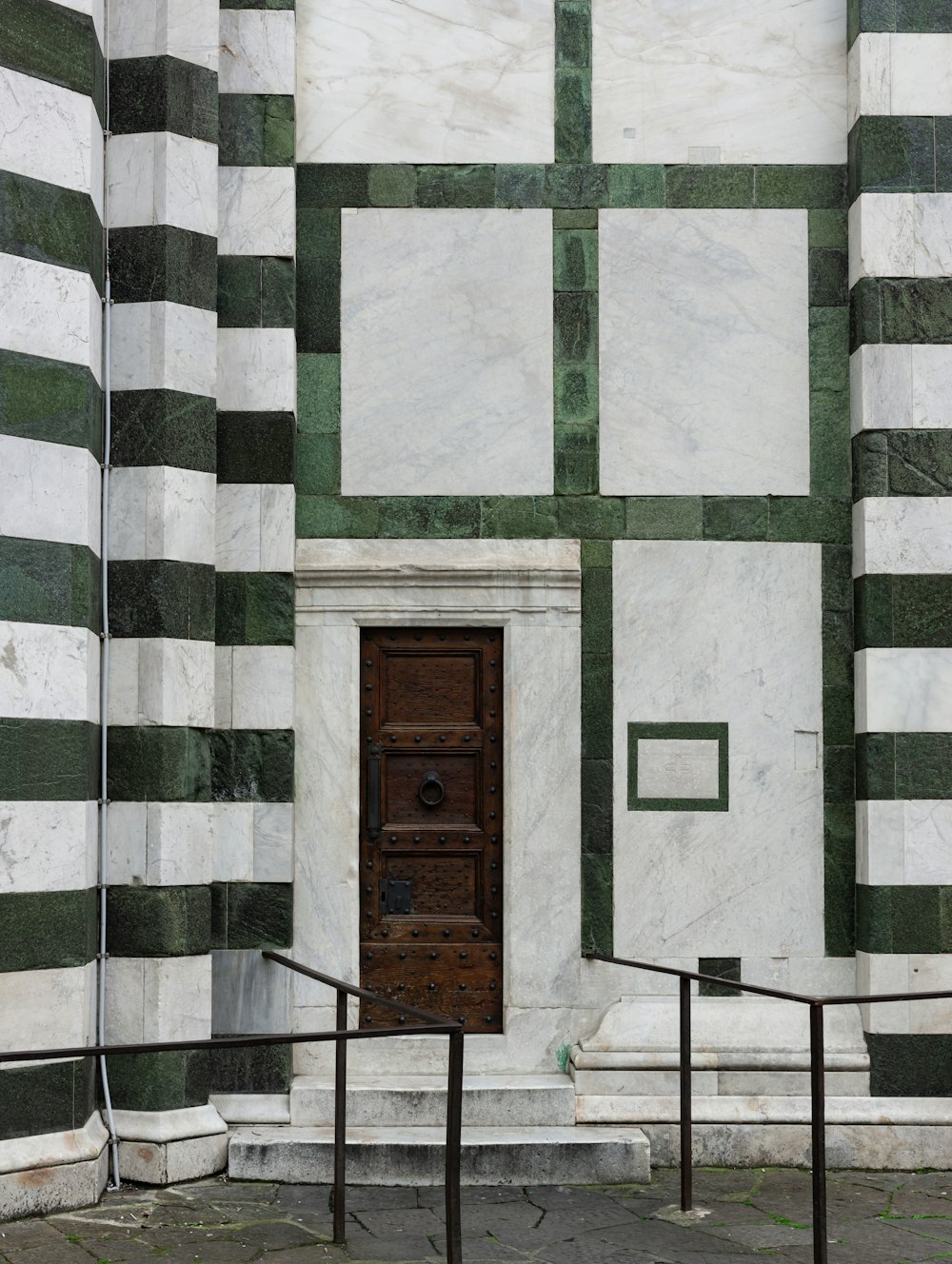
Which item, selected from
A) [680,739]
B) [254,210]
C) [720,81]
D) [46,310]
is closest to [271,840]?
[680,739]

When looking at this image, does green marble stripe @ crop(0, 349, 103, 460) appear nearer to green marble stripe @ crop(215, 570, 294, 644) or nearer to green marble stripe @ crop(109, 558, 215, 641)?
green marble stripe @ crop(109, 558, 215, 641)

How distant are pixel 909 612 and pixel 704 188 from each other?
2.14 metres

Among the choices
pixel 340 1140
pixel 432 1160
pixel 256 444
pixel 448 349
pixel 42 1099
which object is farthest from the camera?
pixel 448 349

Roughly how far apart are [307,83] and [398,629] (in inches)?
99.3

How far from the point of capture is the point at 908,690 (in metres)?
6.31

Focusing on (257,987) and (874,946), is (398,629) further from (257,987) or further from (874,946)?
(874,946)

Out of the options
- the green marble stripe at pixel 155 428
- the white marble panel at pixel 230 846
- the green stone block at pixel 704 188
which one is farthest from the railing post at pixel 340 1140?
the green stone block at pixel 704 188

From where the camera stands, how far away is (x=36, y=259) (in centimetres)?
559

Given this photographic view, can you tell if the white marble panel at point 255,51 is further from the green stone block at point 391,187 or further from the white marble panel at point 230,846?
the white marble panel at point 230,846

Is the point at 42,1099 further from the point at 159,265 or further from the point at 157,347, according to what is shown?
the point at 159,265

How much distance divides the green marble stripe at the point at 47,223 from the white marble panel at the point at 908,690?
3.68 metres

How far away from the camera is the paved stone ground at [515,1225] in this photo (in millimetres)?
4973

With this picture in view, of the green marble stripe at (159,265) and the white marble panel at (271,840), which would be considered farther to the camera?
the white marble panel at (271,840)

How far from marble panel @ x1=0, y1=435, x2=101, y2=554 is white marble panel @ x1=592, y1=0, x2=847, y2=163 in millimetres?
2805
